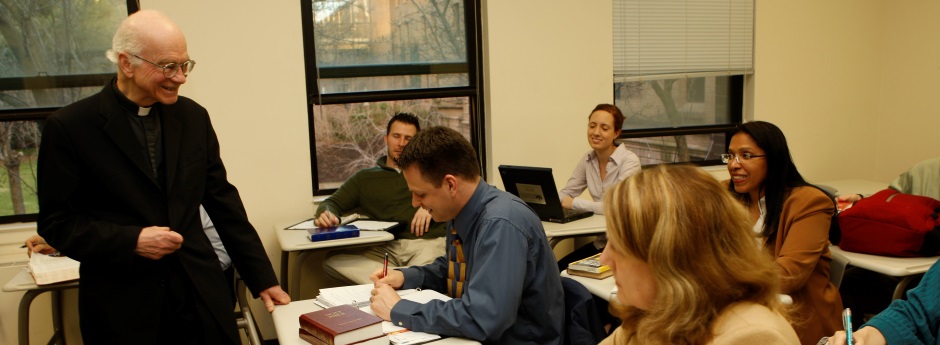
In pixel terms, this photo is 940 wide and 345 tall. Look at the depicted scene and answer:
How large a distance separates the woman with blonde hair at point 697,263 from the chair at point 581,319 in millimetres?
786

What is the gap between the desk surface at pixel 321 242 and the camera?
3.51 m

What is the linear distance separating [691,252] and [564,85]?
347cm

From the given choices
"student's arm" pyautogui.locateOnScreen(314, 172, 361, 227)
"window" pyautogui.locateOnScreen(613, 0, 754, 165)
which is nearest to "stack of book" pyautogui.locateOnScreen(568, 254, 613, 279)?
"student's arm" pyautogui.locateOnScreen(314, 172, 361, 227)

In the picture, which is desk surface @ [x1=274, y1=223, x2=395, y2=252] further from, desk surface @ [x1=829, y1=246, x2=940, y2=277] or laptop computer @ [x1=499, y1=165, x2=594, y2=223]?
desk surface @ [x1=829, y1=246, x2=940, y2=277]

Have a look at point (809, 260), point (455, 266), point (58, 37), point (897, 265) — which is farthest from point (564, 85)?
point (58, 37)

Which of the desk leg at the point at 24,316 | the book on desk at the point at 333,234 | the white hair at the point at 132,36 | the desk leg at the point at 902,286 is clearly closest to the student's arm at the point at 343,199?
the book on desk at the point at 333,234

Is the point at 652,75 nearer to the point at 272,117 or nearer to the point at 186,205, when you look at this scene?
the point at 272,117

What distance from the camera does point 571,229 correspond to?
12.4ft

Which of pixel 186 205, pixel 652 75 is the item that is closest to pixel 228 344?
pixel 186 205

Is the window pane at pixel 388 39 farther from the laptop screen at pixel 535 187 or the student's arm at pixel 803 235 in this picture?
the student's arm at pixel 803 235

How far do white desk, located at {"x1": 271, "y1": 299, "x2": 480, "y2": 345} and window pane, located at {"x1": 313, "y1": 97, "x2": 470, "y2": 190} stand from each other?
2169 mm

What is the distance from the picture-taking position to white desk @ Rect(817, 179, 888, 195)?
464 cm

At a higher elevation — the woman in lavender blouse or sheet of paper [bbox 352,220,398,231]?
the woman in lavender blouse

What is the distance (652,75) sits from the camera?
4.88 m
